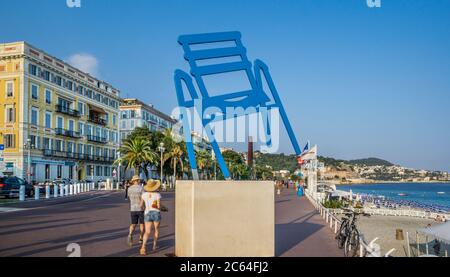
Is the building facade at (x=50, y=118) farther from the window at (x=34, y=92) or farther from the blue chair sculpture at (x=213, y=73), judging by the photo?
the blue chair sculpture at (x=213, y=73)

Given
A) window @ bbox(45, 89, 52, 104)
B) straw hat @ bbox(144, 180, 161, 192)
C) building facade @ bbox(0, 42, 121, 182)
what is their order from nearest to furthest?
straw hat @ bbox(144, 180, 161, 192) < building facade @ bbox(0, 42, 121, 182) < window @ bbox(45, 89, 52, 104)

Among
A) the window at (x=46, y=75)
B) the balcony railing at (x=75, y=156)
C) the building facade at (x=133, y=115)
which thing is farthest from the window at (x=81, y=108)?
the building facade at (x=133, y=115)

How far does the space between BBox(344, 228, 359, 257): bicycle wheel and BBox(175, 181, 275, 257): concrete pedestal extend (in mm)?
2312

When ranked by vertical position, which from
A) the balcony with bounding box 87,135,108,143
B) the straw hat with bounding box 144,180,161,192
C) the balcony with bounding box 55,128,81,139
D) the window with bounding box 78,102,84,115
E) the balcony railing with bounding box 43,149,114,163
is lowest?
the straw hat with bounding box 144,180,161,192

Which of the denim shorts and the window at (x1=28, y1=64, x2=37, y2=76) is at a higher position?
the window at (x1=28, y1=64, x2=37, y2=76)

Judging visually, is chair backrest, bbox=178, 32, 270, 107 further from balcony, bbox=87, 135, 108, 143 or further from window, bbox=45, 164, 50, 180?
balcony, bbox=87, 135, 108, 143

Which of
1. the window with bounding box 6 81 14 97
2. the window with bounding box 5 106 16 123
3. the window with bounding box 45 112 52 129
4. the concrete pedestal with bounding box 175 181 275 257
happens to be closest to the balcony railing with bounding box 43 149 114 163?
the window with bounding box 45 112 52 129

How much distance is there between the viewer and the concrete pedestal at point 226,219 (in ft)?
24.8

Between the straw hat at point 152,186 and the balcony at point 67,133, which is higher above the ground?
the balcony at point 67,133

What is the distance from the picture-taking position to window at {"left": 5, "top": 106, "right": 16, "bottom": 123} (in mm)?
43969

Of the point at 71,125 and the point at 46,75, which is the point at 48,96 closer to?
the point at 46,75

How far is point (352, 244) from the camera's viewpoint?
9.27m

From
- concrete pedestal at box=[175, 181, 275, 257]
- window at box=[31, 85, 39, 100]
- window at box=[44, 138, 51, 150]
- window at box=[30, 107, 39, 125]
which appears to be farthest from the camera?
window at box=[44, 138, 51, 150]

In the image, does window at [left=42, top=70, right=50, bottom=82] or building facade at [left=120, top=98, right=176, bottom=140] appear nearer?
Result: window at [left=42, top=70, right=50, bottom=82]
